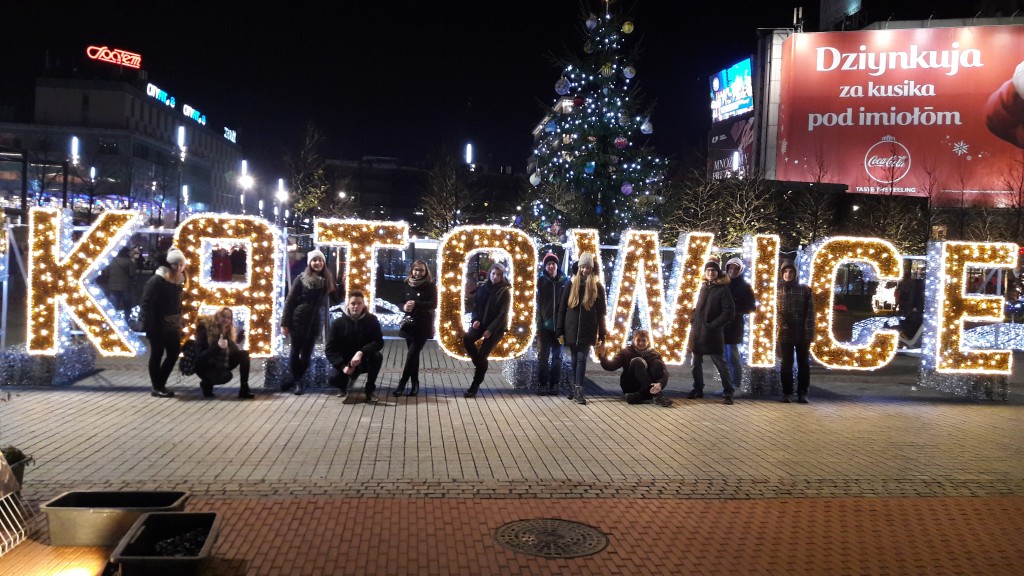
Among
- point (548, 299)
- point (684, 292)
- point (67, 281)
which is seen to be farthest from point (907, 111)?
point (67, 281)

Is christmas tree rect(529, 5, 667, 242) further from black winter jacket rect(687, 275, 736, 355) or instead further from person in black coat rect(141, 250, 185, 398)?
person in black coat rect(141, 250, 185, 398)

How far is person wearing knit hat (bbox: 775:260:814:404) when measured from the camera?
1094cm

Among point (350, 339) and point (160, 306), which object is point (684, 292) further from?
point (160, 306)

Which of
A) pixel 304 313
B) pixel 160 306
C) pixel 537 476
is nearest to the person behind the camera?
pixel 537 476

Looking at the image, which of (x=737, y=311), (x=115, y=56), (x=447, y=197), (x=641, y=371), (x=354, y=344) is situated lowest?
(x=641, y=371)

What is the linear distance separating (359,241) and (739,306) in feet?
17.9

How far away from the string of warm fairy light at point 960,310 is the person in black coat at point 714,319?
352 centimetres

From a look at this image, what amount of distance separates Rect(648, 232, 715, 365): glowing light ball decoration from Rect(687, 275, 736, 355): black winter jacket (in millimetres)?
903

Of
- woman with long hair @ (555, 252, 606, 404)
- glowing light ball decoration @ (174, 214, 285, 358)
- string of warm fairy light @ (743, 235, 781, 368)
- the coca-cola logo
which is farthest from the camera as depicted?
the coca-cola logo

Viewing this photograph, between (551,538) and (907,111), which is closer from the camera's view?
(551,538)

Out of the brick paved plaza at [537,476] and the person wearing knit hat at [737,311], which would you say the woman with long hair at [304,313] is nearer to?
the brick paved plaza at [537,476]

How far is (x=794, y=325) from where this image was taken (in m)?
11.0

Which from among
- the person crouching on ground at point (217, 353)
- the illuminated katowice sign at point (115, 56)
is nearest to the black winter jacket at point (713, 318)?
the person crouching on ground at point (217, 353)

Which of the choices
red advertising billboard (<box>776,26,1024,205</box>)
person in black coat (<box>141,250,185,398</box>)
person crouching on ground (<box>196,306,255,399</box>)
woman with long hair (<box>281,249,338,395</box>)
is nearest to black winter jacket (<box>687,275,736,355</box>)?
woman with long hair (<box>281,249,338,395</box>)
